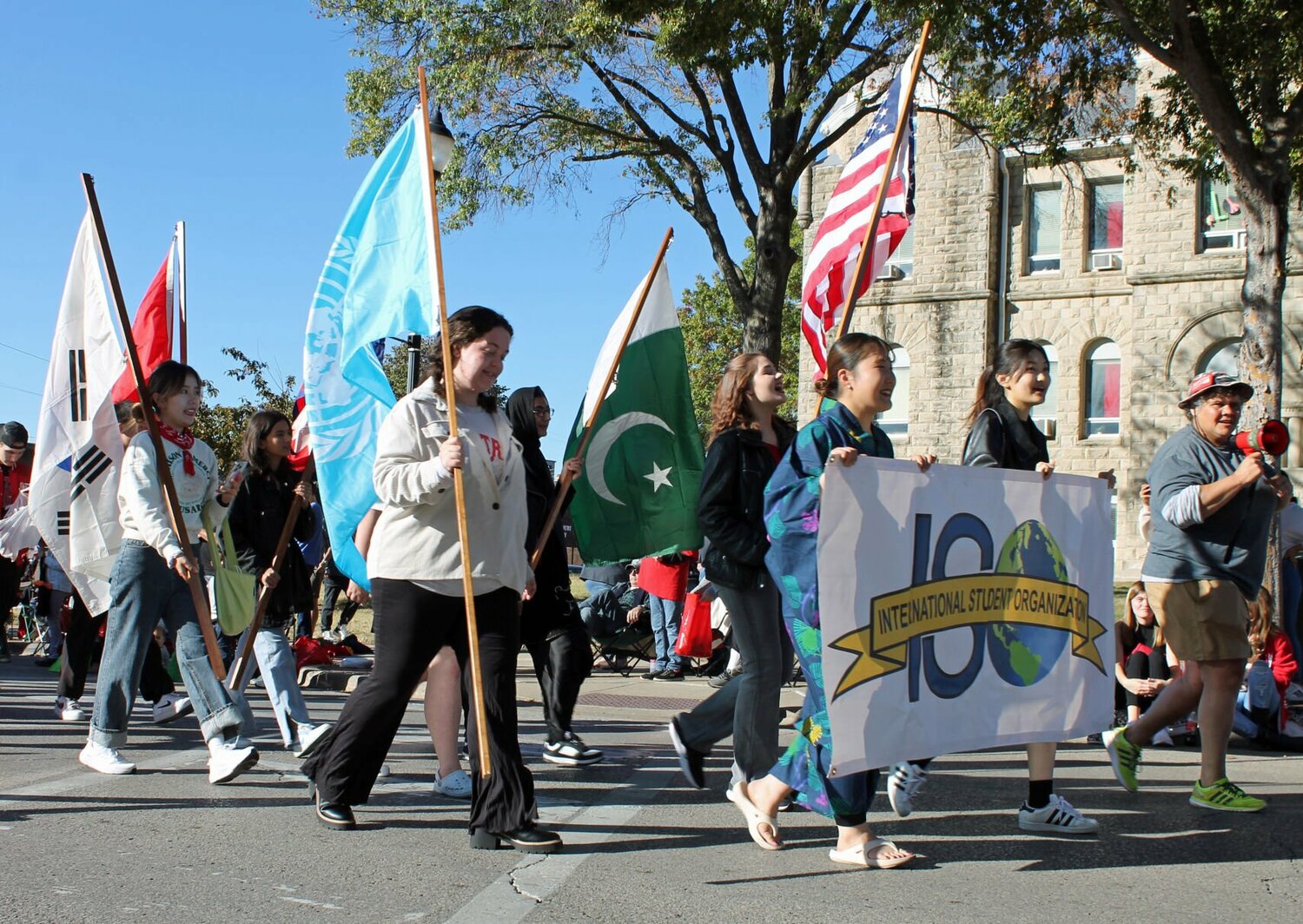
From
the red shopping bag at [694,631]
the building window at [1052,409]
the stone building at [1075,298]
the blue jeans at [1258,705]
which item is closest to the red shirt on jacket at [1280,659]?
the blue jeans at [1258,705]

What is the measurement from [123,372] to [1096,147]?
2704cm

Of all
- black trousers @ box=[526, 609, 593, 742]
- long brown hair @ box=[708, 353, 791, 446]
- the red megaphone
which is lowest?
black trousers @ box=[526, 609, 593, 742]

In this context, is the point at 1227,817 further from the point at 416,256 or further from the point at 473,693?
the point at 416,256

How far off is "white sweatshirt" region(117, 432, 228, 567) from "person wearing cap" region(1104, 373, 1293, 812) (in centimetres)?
448

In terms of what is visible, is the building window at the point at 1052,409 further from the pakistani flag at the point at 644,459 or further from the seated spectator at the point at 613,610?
the pakistani flag at the point at 644,459

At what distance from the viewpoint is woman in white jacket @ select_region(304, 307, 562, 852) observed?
4.95 meters

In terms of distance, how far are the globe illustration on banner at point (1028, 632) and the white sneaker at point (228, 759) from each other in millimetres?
3351

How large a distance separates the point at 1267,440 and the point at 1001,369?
4.04 ft

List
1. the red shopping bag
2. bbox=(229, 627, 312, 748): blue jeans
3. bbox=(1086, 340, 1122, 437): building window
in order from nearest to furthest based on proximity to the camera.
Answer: bbox=(229, 627, 312, 748): blue jeans
the red shopping bag
bbox=(1086, 340, 1122, 437): building window

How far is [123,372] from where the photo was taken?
7.15 meters

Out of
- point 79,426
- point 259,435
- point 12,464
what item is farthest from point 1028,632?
point 12,464

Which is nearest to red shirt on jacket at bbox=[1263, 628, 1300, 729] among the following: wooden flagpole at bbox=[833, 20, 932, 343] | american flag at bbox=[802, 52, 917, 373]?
american flag at bbox=[802, 52, 917, 373]

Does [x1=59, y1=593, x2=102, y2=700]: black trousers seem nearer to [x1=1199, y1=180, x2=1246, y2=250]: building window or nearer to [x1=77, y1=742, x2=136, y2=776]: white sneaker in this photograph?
[x1=77, y1=742, x2=136, y2=776]: white sneaker

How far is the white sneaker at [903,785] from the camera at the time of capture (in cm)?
555
